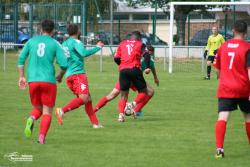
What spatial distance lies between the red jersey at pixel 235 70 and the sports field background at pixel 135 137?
0.88m

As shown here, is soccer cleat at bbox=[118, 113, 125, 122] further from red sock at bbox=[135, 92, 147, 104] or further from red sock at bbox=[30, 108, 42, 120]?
red sock at bbox=[30, 108, 42, 120]

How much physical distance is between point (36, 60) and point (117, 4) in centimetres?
5385

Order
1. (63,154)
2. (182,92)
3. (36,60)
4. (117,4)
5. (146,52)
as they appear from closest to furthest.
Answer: (63,154), (36,60), (146,52), (182,92), (117,4)

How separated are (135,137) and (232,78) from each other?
2518 millimetres

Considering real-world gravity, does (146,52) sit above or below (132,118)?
above

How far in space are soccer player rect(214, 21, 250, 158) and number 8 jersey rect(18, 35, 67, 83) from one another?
2.44 metres

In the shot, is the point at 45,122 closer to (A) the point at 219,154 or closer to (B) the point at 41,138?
(B) the point at 41,138

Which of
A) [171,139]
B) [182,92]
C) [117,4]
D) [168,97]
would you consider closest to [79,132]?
[171,139]

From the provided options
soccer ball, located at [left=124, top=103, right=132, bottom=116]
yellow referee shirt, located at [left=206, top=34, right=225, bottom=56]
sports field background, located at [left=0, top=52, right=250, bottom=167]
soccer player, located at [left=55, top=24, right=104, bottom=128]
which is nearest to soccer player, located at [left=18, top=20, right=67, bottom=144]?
sports field background, located at [left=0, top=52, right=250, bottom=167]

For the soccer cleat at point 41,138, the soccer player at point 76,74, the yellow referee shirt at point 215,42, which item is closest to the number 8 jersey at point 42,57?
the soccer cleat at point 41,138

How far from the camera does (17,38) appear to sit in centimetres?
4700

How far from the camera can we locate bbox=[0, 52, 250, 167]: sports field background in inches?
417

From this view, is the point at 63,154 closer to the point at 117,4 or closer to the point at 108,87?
the point at 108,87

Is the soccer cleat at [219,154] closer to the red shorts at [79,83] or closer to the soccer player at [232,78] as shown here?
the soccer player at [232,78]
